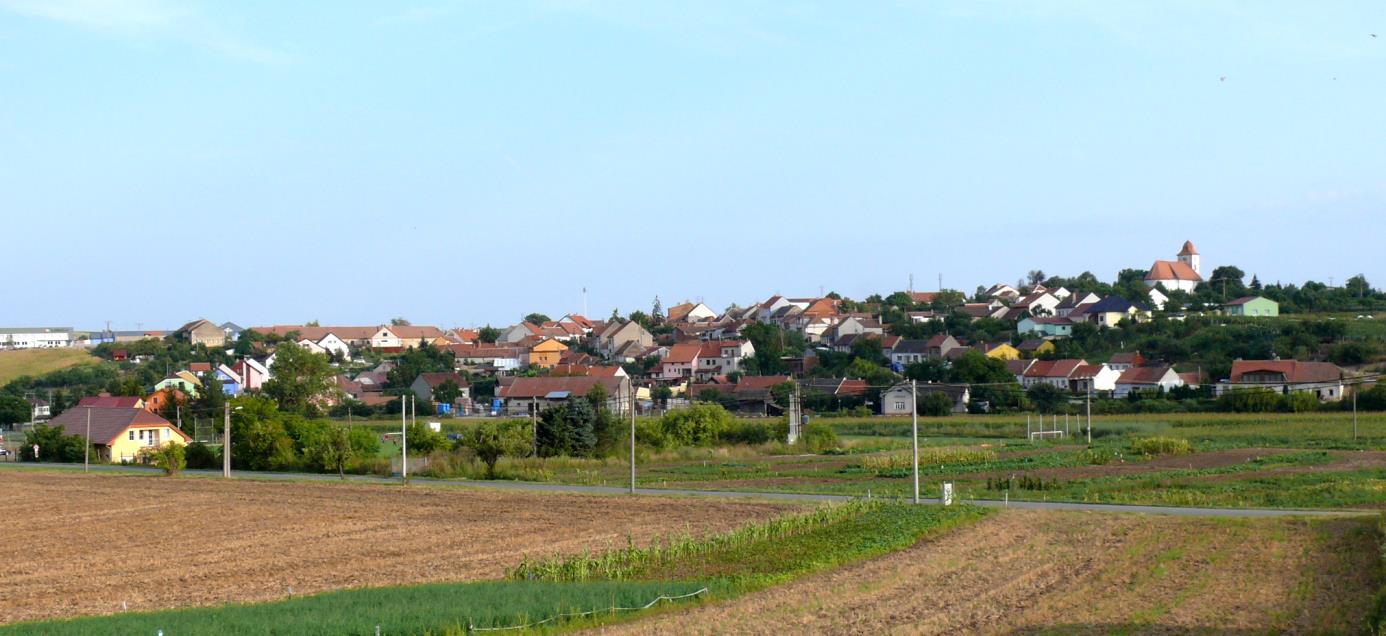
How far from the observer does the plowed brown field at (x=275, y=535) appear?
72.8 feet

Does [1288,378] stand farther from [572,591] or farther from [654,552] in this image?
[572,591]

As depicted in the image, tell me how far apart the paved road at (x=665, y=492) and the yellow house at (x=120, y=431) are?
3.61m

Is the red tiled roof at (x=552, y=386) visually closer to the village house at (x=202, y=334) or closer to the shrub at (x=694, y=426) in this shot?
the shrub at (x=694, y=426)

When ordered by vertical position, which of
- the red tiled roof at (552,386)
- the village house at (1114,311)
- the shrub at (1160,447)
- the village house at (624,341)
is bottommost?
the shrub at (1160,447)

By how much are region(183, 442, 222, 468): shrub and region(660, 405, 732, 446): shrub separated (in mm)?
21996

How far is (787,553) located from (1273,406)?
5515 centimetres

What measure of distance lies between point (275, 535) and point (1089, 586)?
18676mm

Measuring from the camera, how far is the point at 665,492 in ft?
135

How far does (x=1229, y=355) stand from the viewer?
299 feet

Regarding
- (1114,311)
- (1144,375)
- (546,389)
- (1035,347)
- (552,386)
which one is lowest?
(546,389)

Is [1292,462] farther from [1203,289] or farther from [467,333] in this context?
[467,333]

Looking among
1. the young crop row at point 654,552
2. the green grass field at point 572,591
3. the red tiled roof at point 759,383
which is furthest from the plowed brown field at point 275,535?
the red tiled roof at point 759,383

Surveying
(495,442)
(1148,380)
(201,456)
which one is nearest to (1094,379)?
(1148,380)

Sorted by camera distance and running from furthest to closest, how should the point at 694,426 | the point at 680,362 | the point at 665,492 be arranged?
the point at 680,362
the point at 694,426
the point at 665,492
